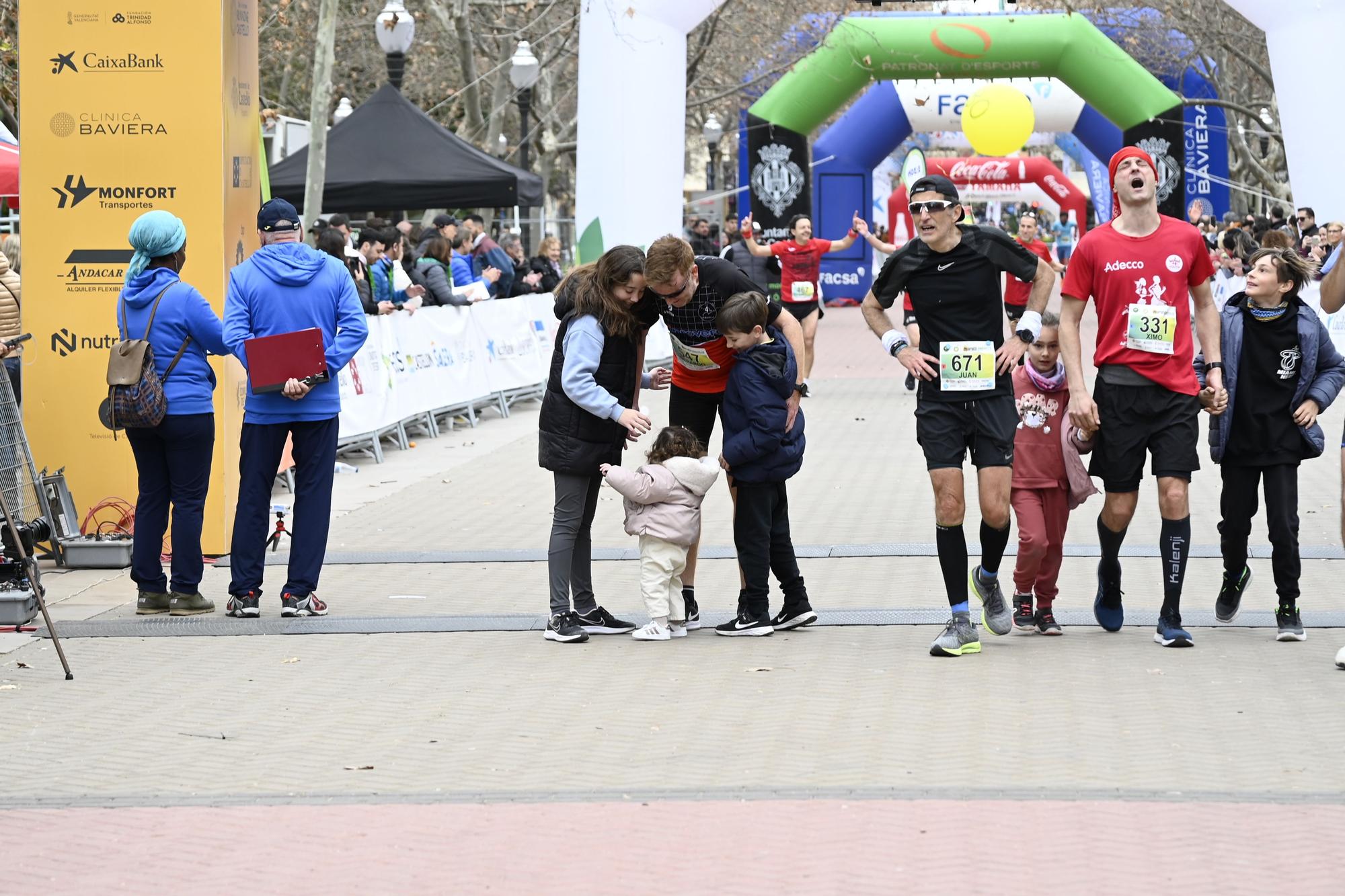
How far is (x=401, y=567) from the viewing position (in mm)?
9781

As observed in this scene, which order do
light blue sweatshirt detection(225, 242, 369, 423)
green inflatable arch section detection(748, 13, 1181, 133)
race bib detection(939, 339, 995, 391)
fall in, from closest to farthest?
1. race bib detection(939, 339, 995, 391)
2. light blue sweatshirt detection(225, 242, 369, 423)
3. green inflatable arch section detection(748, 13, 1181, 133)

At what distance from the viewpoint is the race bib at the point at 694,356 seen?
765 cm

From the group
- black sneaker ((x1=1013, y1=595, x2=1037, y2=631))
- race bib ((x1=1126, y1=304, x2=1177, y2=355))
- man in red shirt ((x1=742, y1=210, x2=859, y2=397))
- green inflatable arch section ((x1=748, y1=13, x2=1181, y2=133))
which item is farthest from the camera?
green inflatable arch section ((x1=748, y1=13, x2=1181, y2=133))

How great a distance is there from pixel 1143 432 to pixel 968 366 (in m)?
0.71

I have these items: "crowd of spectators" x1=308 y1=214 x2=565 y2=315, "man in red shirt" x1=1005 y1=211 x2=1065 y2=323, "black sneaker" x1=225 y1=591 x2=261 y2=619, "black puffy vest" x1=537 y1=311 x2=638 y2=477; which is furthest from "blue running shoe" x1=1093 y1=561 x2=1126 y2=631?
"man in red shirt" x1=1005 y1=211 x2=1065 y2=323

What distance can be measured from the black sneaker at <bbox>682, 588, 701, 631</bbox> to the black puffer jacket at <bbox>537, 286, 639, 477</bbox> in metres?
0.76

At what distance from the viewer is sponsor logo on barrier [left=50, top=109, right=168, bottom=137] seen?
983 centimetres

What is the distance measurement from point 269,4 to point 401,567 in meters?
21.7

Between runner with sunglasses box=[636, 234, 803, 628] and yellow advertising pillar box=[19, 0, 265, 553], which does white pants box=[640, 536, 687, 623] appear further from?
yellow advertising pillar box=[19, 0, 265, 553]

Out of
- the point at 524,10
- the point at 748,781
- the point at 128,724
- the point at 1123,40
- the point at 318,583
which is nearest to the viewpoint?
the point at 748,781


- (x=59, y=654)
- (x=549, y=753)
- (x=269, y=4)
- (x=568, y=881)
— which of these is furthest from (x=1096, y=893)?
(x=269, y=4)

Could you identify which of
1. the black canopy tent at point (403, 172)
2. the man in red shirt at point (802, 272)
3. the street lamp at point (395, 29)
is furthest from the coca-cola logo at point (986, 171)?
the man in red shirt at point (802, 272)

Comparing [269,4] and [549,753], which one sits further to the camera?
[269,4]

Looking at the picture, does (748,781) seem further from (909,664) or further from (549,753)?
(909,664)
